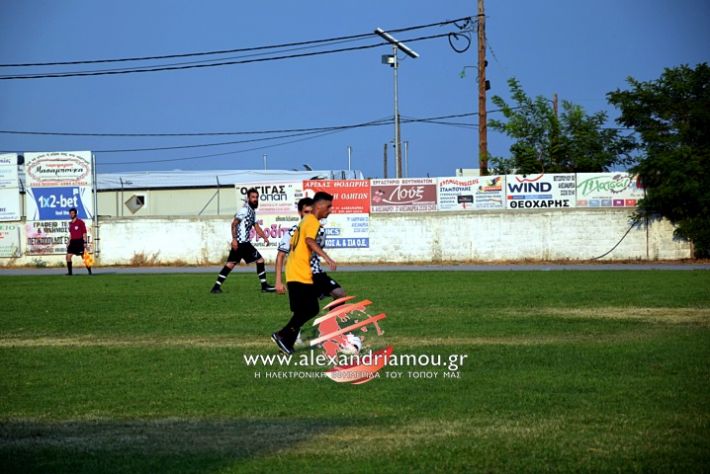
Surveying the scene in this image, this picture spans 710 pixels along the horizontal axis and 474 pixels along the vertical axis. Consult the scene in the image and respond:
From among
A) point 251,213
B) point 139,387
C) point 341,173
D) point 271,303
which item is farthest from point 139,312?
point 341,173

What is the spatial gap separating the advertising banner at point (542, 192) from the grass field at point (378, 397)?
18287mm

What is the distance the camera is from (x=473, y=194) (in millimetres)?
34719

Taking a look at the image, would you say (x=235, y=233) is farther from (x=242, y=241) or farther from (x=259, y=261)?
(x=259, y=261)

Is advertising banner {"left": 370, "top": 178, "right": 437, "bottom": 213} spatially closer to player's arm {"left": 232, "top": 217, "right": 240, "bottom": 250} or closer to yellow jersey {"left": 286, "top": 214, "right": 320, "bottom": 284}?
player's arm {"left": 232, "top": 217, "right": 240, "bottom": 250}

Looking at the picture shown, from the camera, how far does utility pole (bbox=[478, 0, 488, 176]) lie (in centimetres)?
3734

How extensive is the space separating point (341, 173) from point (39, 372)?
162 ft

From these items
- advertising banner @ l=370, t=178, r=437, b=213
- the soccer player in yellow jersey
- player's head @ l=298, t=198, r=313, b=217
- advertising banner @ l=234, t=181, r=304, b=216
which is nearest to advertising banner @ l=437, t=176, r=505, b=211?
advertising banner @ l=370, t=178, r=437, b=213

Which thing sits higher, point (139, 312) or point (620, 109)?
point (620, 109)

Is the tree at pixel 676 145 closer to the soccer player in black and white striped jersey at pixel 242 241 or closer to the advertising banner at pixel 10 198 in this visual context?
the soccer player in black and white striped jersey at pixel 242 241

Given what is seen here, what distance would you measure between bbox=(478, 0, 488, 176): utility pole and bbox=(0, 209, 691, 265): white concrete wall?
3526mm

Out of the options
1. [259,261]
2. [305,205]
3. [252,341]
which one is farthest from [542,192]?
[252,341]

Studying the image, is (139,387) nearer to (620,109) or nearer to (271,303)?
(271,303)

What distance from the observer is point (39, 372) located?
999cm

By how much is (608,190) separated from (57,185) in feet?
66.7
